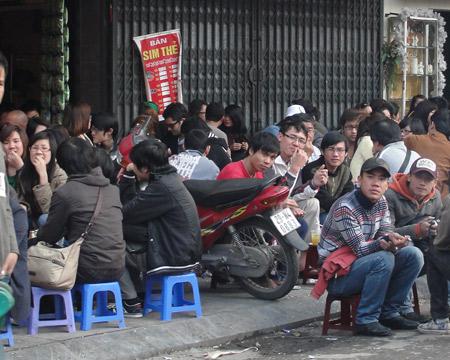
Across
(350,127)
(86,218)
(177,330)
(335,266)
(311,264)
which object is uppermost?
(350,127)

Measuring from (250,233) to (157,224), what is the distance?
47.3 inches

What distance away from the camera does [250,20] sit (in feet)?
48.8

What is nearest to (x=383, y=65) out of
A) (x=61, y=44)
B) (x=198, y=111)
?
(x=198, y=111)

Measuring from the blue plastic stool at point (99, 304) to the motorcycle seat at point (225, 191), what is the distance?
145cm

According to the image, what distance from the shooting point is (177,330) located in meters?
9.50

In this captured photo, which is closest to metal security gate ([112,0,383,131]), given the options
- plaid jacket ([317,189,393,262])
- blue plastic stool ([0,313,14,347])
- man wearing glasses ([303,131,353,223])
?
man wearing glasses ([303,131,353,223])

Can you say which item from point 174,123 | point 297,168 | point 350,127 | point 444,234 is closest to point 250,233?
point 297,168

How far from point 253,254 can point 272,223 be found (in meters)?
0.35

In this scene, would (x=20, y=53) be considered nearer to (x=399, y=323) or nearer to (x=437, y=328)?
(x=399, y=323)

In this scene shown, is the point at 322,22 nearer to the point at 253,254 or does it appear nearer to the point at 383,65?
the point at 383,65

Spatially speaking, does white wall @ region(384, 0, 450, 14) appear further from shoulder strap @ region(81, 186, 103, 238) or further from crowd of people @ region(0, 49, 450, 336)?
shoulder strap @ region(81, 186, 103, 238)

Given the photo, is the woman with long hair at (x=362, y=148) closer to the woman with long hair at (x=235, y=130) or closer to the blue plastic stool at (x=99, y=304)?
the woman with long hair at (x=235, y=130)

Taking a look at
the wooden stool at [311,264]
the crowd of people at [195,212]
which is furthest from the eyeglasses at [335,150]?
the wooden stool at [311,264]

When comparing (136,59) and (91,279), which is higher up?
(136,59)
